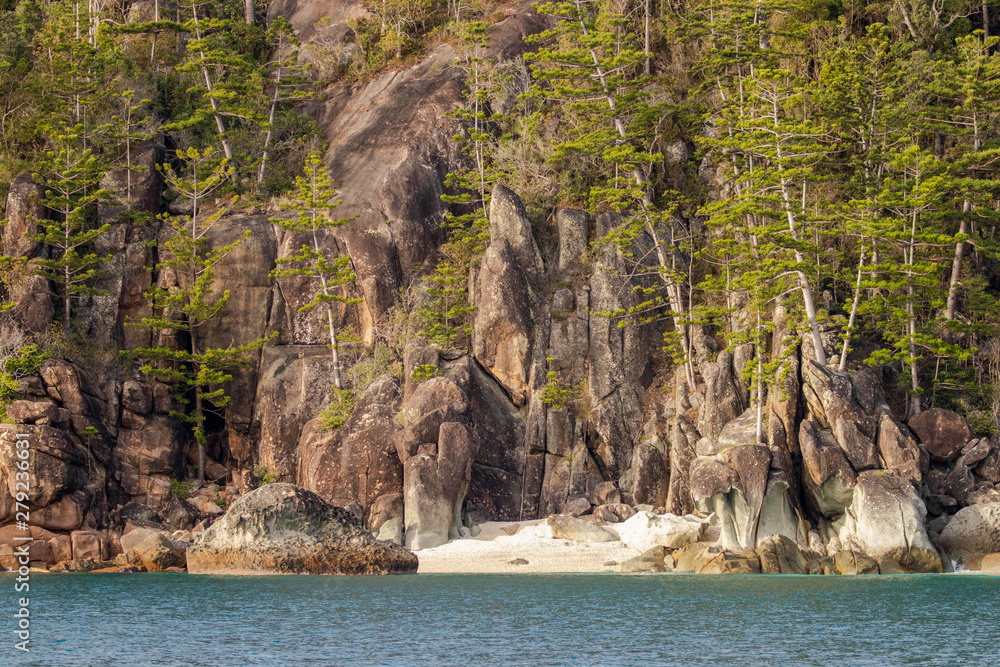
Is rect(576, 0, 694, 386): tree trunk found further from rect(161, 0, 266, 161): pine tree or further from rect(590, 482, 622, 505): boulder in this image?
rect(161, 0, 266, 161): pine tree

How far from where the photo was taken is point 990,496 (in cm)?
2897

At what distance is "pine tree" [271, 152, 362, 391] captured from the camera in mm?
37031

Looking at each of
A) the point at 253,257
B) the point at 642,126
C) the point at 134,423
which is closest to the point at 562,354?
the point at 642,126

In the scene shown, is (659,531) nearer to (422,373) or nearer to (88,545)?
(422,373)

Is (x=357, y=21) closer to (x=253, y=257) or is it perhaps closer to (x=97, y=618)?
(x=253, y=257)

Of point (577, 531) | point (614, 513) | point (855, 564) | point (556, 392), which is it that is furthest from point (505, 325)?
point (855, 564)

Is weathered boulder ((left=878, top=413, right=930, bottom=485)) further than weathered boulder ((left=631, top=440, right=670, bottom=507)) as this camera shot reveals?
No

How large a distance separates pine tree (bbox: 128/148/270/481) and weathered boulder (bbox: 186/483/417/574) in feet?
31.8

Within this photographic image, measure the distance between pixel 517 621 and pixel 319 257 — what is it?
21.0 metres

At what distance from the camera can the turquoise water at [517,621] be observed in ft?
55.1

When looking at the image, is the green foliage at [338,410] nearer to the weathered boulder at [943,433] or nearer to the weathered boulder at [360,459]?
Answer: the weathered boulder at [360,459]

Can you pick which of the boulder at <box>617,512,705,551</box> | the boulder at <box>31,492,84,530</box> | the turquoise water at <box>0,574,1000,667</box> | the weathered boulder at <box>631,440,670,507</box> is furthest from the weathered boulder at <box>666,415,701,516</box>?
the boulder at <box>31,492,84,530</box>

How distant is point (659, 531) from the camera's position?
29734 mm

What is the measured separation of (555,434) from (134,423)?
16.3 m
